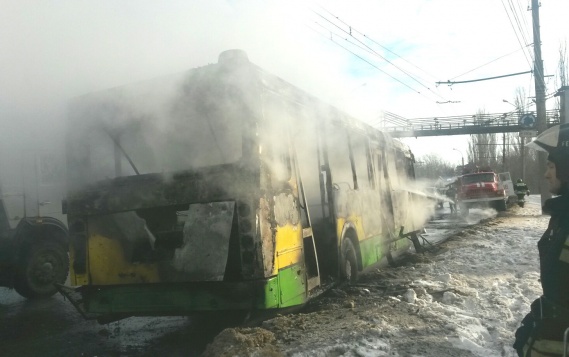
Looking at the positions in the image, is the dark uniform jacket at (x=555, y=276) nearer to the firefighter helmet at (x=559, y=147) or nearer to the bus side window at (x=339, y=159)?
the firefighter helmet at (x=559, y=147)

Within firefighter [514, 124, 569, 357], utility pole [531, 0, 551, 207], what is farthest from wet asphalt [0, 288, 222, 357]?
utility pole [531, 0, 551, 207]

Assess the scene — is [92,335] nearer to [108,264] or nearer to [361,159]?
[108,264]

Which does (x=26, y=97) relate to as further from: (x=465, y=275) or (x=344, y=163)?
(x=465, y=275)

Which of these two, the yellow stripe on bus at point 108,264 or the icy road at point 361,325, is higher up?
the yellow stripe on bus at point 108,264

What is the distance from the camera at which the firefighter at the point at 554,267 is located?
1.92 meters

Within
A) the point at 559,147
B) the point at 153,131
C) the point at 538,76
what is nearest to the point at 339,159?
the point at 153,131

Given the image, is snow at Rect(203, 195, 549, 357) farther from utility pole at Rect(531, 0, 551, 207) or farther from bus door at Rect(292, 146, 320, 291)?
utility pole at Rect(531, 0, 551, 207)

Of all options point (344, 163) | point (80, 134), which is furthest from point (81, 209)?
point (344, 163)

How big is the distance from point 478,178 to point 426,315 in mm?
19624

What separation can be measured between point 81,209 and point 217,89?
1867 mm

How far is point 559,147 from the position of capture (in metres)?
2.10

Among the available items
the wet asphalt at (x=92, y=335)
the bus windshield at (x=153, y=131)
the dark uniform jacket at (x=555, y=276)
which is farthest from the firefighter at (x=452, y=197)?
the dark uniform jacket at (x=555, y=276)

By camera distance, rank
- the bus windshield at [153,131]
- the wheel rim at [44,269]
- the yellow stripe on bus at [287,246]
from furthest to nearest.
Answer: the wheel rim at [44,269]
the bus windshield at [153,131]
the yellow stripe on bus at [287,246]

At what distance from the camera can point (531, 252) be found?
8875 mm
